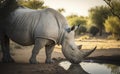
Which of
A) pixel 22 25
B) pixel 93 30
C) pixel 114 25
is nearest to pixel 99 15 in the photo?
pixel 93 30

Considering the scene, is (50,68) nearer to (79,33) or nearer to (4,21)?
(4,21)

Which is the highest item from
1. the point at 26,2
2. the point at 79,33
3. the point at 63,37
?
the point at 63,37

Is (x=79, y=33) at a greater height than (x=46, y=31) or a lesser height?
lesser

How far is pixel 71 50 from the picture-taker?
10273mm

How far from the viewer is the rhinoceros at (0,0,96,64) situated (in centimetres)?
1015

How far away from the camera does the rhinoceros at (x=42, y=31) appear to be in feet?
33.3

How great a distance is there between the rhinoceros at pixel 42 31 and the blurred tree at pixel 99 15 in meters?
30.1

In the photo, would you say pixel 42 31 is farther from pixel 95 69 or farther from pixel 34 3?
pixel 34 3

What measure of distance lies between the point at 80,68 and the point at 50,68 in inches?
40.6

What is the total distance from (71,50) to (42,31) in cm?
111

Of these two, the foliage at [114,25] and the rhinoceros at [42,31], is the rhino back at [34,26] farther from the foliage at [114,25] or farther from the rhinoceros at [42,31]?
the foliage at [114,25]

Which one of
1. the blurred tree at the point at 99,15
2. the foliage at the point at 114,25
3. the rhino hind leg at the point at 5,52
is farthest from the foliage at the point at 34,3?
the rhino hind leg at the point at 5,52

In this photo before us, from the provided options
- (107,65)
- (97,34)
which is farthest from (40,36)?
(97,34)

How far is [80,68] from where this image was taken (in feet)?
33.1
